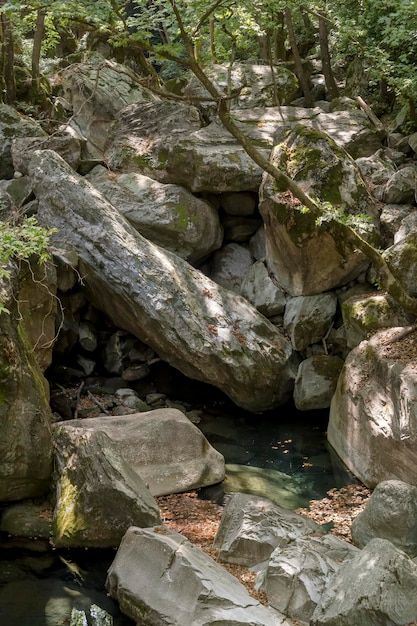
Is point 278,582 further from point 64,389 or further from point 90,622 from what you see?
point 64,389

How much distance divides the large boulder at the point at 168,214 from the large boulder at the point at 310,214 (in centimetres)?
172

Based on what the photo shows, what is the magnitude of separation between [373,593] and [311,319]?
762cm

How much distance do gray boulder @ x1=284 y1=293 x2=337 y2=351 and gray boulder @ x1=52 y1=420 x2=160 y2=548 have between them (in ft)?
18.8

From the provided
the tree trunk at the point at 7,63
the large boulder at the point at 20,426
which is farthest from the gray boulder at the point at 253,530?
the tree trunk at the point at 7,63

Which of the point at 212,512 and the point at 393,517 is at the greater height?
the point at 393,517

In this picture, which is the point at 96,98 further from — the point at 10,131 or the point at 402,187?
the point at 402,187

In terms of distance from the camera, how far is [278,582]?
668 centimetres

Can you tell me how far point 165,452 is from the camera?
394 inches

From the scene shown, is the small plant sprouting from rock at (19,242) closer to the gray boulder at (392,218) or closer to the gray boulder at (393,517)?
the gray boulder at (393,517)

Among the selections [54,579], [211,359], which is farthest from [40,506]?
[211,359]

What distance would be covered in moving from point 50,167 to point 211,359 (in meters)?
5.24

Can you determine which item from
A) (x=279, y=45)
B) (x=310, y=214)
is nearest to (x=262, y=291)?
(x=310, y=214)

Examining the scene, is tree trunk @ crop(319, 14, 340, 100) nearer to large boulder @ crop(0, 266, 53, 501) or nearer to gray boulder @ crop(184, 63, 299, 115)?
gray boulder @ crop(184, 63, 299, 115)

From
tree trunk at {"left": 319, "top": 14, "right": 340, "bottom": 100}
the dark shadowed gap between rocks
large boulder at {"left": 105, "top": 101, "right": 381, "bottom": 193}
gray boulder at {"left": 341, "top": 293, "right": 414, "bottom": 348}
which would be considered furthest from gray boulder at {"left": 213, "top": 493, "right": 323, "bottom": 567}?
tree trunk at {"left": 319, "top": 14, "right": 340, "bottom": 100}
